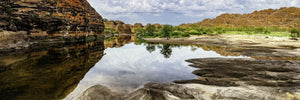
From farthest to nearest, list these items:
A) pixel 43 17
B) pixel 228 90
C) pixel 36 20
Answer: pixel 43 17
pixel 36 20
pixel 228 90

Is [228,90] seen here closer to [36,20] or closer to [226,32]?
[36,20]

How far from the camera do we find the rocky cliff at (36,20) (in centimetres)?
3188

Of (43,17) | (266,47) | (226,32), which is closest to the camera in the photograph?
(266,47)

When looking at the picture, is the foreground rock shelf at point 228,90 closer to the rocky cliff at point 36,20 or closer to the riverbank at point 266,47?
the riverbank at point 266,47

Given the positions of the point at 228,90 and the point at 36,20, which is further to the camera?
the point at 36,20

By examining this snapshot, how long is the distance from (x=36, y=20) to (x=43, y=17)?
3445 millimetres

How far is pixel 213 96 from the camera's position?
8.80m

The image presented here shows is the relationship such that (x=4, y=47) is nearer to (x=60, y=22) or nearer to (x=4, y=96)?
(x=60, y=22)

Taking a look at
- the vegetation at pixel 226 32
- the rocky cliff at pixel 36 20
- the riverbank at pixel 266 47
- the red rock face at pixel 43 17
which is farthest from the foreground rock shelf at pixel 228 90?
the vegetation at pixel 226 32

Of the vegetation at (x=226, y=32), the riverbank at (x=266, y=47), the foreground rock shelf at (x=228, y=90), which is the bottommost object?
the foreground rock shelf at (x=228, y=90)

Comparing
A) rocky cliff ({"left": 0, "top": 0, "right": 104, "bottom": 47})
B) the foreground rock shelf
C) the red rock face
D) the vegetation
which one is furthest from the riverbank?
the red rock face

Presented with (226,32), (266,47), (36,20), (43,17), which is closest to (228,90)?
(266,47)

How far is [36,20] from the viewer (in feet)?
133

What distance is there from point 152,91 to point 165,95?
3.88ft
